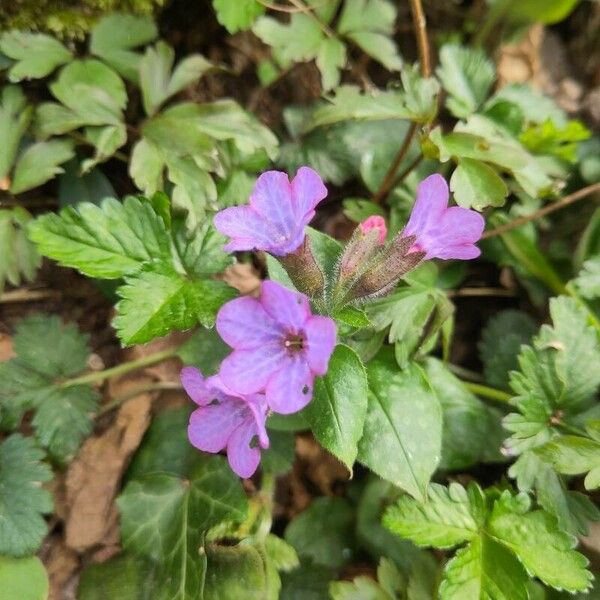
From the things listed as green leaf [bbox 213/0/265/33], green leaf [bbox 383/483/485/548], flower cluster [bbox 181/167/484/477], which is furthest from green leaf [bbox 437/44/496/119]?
green leaf [bbox 383/483/485/548]

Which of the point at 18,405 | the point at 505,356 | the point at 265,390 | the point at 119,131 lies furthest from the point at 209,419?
the point at 505,356

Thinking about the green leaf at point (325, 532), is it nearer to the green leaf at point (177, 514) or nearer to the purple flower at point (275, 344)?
the green leaf at point (177, 514)

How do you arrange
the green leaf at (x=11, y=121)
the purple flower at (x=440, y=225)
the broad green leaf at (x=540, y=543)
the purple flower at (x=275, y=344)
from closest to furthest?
the purple flower at (x=275, y=344), the purple flower at (x=440, y=225), the broad green leaf at (x=540, y=543), the green leaf at (x=11, y=121)

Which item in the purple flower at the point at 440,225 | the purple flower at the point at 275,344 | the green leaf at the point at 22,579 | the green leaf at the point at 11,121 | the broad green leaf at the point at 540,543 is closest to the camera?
the purple flower at the point at 275,344

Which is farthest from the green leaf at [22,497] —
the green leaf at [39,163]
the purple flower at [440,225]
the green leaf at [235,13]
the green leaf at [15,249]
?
the green leaf at [235,13]

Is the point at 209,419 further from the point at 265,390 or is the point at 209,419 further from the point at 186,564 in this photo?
the point at 186,564
